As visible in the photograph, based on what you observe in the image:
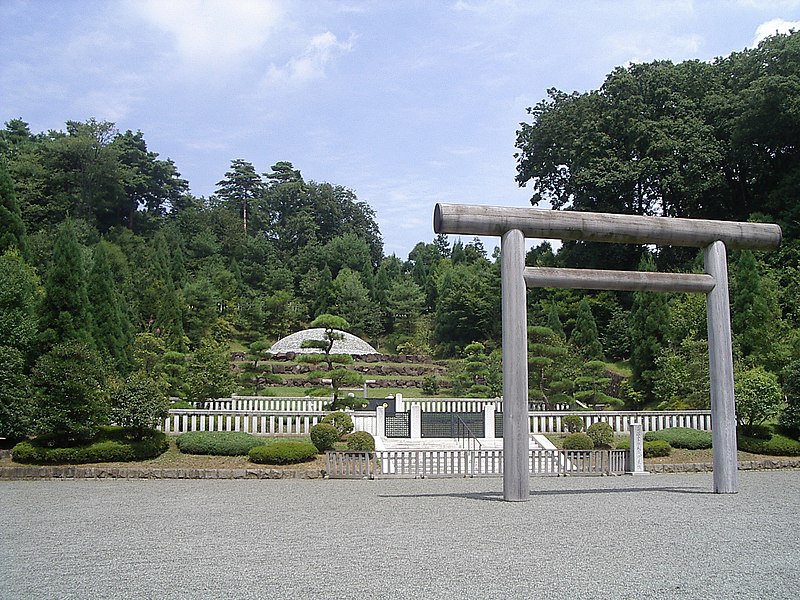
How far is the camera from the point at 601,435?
1745 centimetres

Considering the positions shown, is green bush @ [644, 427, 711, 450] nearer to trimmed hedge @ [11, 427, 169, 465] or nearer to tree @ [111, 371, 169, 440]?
Answer: tree @ [111, 371, 169, 440]

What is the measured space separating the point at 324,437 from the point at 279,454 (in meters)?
1.37

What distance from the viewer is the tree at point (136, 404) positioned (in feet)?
48.8

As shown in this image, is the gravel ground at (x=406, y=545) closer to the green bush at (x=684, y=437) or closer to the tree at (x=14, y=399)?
the tree at (x=14, y=399)

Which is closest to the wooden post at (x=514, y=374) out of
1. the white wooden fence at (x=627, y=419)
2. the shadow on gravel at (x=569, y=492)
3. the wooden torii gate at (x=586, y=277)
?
the wooden torii gate at (x=586, y=277)

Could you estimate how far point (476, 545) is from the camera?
6746 millimetres

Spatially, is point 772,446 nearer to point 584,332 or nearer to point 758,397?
point 758,397

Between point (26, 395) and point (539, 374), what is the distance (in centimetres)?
1542

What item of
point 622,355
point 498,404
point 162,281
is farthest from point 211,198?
point 498,404

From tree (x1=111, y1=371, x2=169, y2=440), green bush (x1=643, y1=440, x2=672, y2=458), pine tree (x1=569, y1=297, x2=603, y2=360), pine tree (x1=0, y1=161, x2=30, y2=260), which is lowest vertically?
green bush (x1=643, y1=440, x2=672, y2=458)

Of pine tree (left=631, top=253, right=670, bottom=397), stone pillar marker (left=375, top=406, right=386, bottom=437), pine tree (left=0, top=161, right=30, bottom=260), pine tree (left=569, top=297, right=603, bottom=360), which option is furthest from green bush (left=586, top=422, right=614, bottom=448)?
pine tree (left=0, top=161, right=30, bottom=260)

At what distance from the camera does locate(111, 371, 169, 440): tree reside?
48.8 ft

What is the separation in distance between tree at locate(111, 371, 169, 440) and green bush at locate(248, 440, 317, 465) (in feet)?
7.13

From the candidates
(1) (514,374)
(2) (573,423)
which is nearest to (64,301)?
(1) (514,374)
